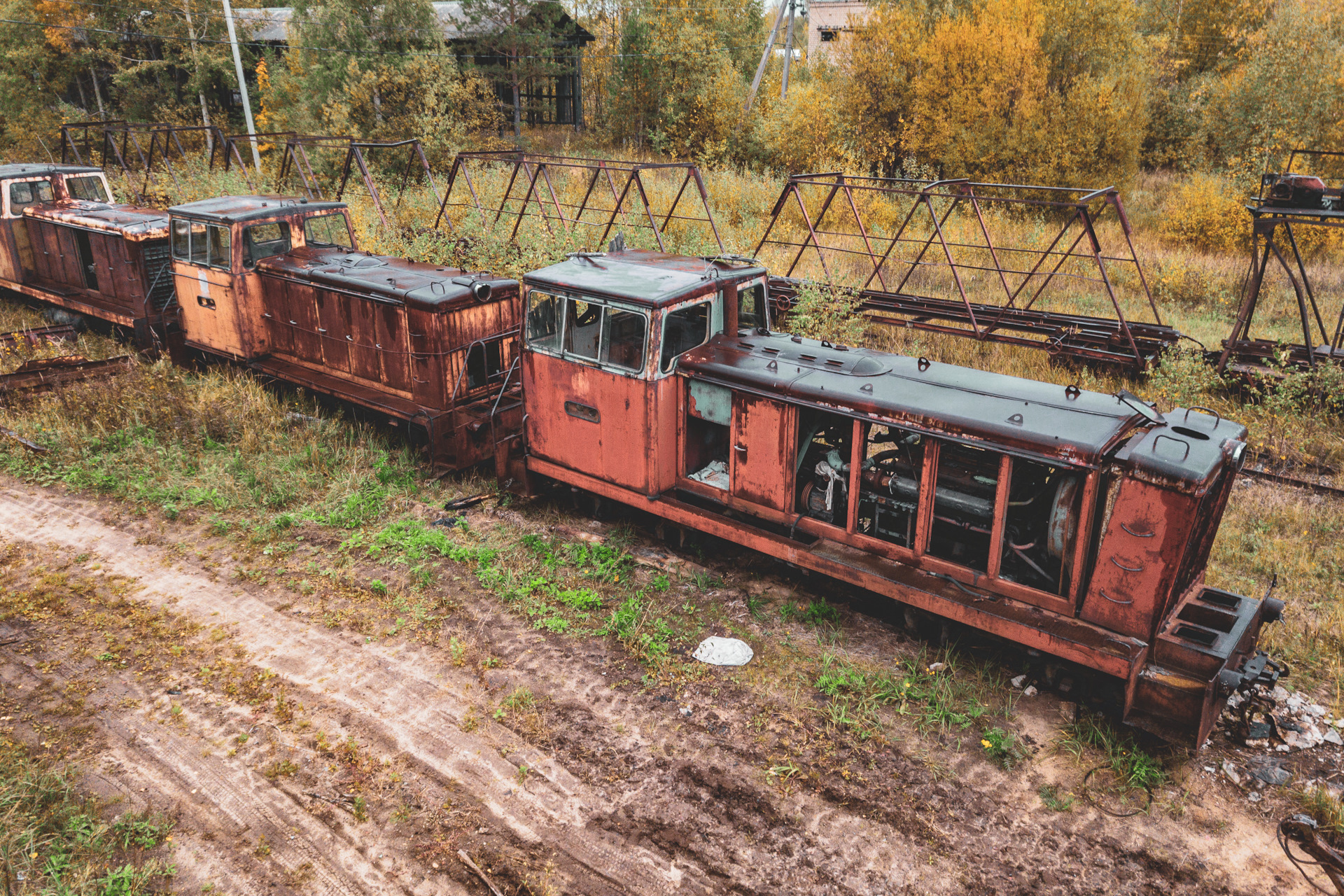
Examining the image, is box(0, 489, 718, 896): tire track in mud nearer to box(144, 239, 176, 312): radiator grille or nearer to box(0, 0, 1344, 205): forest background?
box(144, 239, 176, 312): radiator grille

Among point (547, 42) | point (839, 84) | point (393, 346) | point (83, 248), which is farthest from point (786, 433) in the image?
point (547, 42)

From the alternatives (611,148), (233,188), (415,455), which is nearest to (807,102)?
(611,148)

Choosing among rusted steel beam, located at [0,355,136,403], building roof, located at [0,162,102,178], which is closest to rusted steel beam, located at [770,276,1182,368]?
rusted steel beam, located at [0,355,136,403]

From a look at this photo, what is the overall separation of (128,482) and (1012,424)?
921cm

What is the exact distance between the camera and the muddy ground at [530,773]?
4.55 meters

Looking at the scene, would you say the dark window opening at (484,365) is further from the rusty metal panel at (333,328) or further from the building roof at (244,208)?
the building roof at (244,208)

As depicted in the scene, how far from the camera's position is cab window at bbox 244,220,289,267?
35.3 feet

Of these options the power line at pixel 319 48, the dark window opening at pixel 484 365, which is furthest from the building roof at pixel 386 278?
the power line at pixel 319 48

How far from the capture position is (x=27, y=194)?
14836 mm

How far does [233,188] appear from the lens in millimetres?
19703

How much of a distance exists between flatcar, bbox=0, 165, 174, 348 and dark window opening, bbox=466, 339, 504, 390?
648 centimetres

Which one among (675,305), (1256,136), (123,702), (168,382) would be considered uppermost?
(1256,136)

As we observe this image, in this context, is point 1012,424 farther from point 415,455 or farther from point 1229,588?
point 415,455

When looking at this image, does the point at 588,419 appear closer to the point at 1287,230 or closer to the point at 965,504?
the point at 965,504
